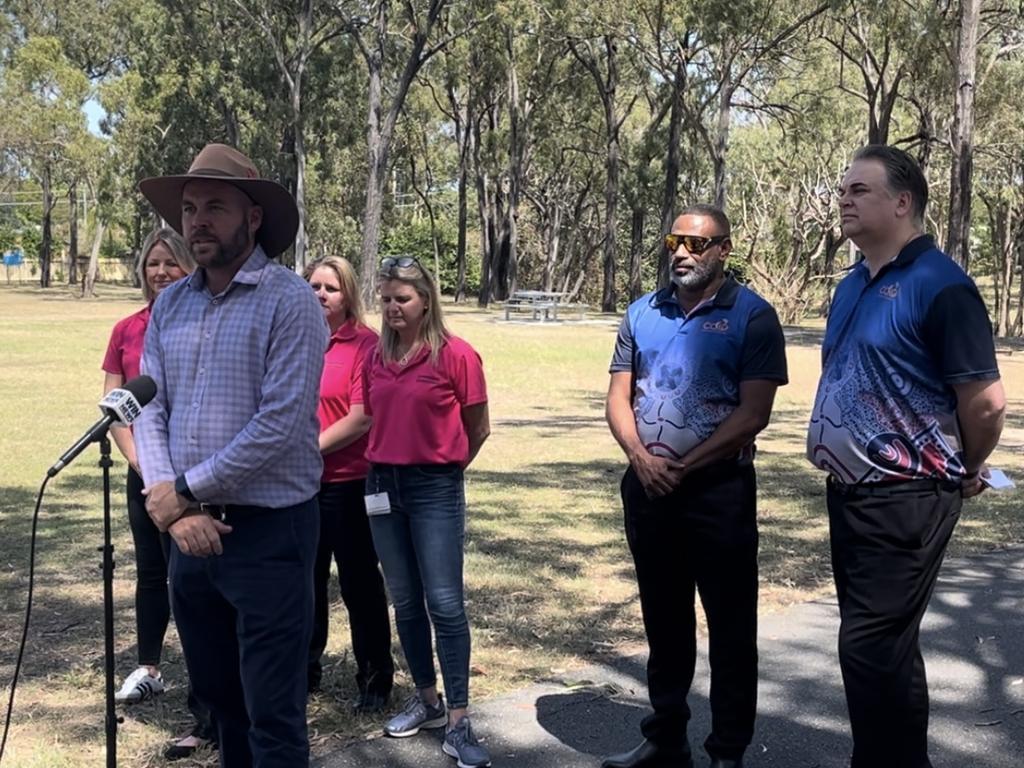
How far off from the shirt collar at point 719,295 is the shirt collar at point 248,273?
148 centimetres

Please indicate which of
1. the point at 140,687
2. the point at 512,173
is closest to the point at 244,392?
the point at 140,687

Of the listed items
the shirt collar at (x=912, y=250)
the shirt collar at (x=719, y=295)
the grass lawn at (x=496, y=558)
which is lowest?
the grass lawn at (x=496, y=558)

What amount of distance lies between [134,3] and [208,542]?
52.9 m

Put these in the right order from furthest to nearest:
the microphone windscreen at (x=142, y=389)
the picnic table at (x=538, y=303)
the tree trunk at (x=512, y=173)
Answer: the tree trunk at (x=512, y=173), the picnic table at (x=538, y=303), the microphone windscreen at (x=142, y=389)

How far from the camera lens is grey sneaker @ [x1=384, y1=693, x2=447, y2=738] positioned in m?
4.61

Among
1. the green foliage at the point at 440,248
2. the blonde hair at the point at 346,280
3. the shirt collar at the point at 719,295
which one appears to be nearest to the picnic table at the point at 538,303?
the green foliage at the point at 440,248

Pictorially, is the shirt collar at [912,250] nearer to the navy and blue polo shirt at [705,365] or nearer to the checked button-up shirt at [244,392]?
the navy and blue polo shirt at [705,365]

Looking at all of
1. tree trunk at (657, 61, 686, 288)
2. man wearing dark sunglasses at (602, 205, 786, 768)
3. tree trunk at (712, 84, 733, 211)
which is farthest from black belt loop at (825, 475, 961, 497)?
tree trunk at (657, 61, 686, 288)

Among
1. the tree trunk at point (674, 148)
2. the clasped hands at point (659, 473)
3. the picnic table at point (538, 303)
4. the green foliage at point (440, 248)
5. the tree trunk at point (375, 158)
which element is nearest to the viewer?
the clasped hands at point (659, 473)

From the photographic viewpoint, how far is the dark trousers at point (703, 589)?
416 centimetres

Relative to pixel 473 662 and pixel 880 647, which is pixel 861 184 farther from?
pixel 473 662

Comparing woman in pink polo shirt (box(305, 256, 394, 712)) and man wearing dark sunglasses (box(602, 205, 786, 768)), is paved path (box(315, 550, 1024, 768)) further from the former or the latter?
woman in pink polo shirt (box(305, 256, 394, 712))

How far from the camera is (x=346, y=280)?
16.1 feet

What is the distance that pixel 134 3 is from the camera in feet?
168
